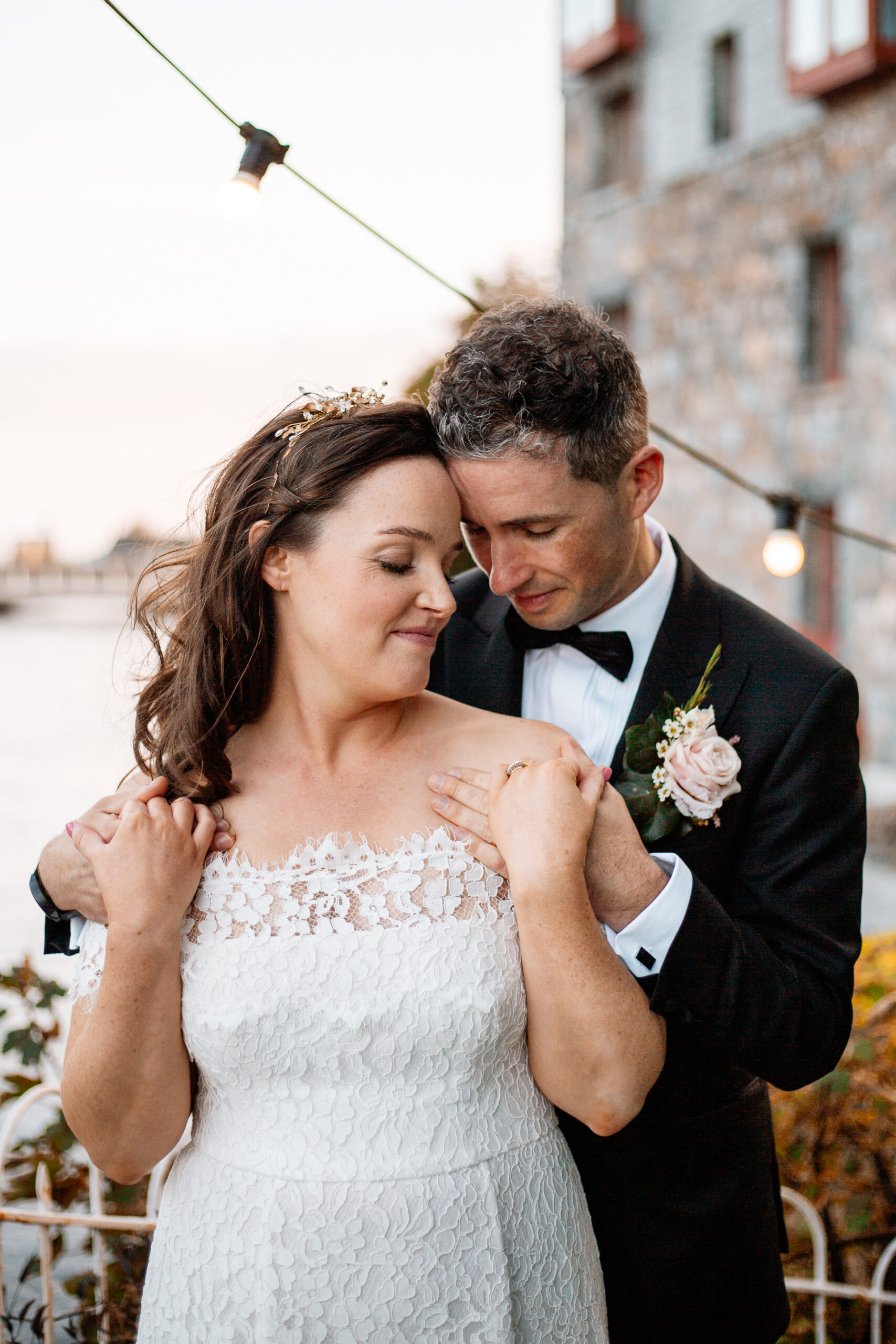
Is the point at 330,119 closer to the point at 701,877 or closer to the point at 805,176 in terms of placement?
the point at 701,877

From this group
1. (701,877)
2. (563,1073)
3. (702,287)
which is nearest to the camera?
(563,1073)

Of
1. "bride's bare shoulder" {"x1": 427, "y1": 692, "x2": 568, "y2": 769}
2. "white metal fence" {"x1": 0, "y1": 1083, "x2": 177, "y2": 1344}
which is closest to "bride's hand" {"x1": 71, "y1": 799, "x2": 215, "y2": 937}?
"bride's bare shoulder" {"x1": 427, "y1": 692, "x2": 568, "y2": 769}

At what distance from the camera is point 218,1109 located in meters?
1.76

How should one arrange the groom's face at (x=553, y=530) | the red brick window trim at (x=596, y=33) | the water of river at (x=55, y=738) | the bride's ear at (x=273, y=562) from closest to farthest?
the bride's ear at (x=273, y=562)
the groom's face at (x=553, y=530)
the water of river at (x=55, y=738)
the red brick window trim at (x=596, y=33)

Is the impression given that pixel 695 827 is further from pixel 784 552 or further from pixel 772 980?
pixel 784 552

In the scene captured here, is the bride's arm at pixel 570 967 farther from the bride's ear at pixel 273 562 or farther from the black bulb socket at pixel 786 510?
the black bulb socket at pixel 786 510

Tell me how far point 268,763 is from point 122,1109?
592 mm

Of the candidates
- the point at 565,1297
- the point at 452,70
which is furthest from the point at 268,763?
the point at 452,70

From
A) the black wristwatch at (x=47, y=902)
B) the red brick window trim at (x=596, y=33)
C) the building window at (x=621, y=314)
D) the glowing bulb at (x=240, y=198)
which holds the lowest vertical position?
the black wristwatch at (x=47, y=902)

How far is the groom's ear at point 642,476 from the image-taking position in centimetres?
208

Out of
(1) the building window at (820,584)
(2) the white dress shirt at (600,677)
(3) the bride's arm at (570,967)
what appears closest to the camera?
(3) the bride's arm at (570,967)

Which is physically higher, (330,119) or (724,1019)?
(330,119)

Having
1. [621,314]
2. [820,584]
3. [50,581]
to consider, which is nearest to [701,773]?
[820,584]

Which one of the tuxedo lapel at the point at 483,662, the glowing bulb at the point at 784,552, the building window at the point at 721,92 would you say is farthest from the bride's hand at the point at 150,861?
the building window at the point at 721,92
